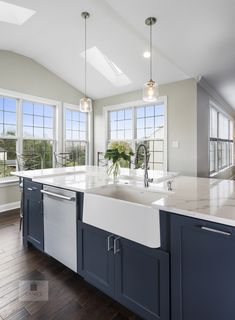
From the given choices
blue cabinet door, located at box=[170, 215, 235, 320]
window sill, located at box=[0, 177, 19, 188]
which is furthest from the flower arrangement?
window sill, located at box=[0, 177, 19, 188]

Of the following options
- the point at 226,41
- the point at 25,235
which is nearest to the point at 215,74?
the point at 226,41

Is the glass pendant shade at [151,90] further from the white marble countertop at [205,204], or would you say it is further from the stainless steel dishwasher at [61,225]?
the stainless steel dishwasher at [61,225]

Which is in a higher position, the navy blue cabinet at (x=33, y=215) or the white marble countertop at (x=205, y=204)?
the white marble countertop at (x=205, y=204)

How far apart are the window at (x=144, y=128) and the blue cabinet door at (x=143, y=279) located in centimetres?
322

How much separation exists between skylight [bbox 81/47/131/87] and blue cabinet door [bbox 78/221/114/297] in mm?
3605

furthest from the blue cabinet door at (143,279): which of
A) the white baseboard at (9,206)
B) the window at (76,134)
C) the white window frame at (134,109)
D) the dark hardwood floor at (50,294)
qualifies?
the window at (76,134)

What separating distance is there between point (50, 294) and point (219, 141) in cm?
566

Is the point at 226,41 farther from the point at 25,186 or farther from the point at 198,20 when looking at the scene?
the point at 25,186

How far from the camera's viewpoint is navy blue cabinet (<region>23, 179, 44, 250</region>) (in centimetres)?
223

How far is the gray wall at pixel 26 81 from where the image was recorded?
4035 mm

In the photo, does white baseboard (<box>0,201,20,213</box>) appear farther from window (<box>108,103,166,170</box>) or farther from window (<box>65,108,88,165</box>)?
window (<box>108,103,166,170</box>)

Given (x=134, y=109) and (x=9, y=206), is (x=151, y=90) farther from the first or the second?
(x=9, y=206)

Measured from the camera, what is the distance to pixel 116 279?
59.7 inches

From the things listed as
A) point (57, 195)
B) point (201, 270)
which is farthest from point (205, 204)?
point (57, 195)
